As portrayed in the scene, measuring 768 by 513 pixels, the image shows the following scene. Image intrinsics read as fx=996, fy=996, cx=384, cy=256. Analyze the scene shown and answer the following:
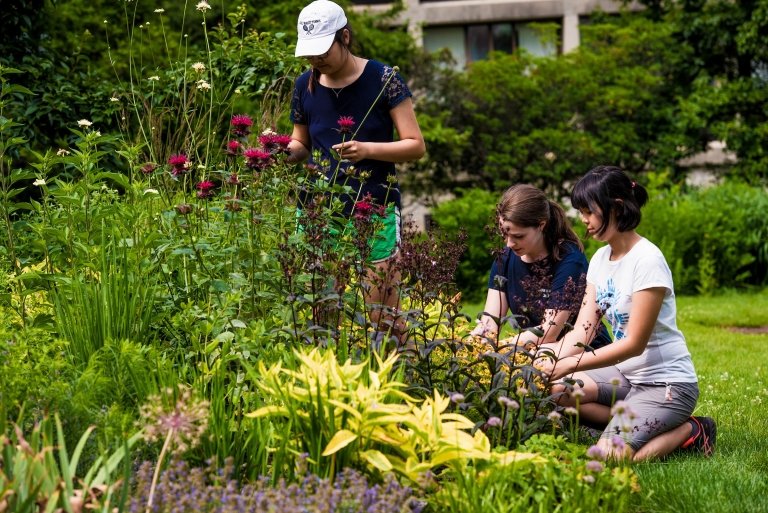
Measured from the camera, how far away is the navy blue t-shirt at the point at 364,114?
4.85m

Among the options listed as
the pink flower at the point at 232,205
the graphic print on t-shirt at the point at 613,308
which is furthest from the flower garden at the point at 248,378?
the graphic print on t-shirt at the point at 613,308

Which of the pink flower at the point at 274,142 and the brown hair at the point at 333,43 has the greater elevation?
the brown hair at the point at 333,43

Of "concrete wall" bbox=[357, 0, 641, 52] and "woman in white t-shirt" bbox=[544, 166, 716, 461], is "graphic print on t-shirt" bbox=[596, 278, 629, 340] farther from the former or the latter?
"concrete wall" bbox=[357, 0, 641, 52]

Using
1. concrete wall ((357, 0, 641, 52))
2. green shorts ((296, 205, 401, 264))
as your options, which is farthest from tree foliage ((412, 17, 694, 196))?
green shorts ((296, 205, 401, 264))

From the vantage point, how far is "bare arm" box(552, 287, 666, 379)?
4066mm

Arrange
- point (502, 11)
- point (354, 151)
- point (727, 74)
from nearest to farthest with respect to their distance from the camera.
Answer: point (354, 151), point (727, 74), point (502, 11)

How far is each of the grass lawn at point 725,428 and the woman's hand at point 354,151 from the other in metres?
1.79

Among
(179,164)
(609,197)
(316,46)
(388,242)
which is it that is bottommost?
(388,242)

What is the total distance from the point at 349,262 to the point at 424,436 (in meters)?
1.18

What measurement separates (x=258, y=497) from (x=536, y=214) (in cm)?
247

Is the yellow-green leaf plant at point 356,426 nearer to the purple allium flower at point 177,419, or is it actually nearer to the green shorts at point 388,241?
the purple allium flower at point 177,419

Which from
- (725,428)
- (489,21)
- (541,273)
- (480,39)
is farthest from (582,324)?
(480,39)

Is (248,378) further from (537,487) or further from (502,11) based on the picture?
(502,11)

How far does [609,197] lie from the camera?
4203mm
